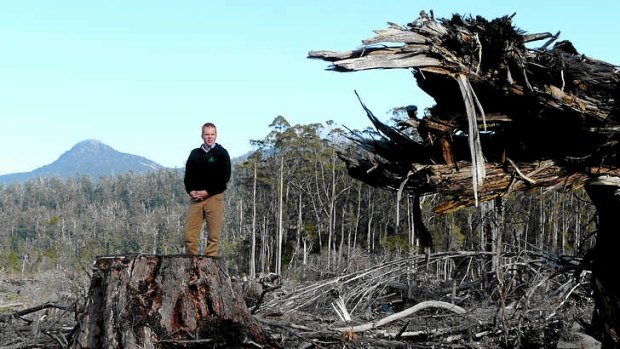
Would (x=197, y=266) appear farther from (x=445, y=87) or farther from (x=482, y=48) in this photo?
(x=482, y=48)

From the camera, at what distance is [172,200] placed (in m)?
127

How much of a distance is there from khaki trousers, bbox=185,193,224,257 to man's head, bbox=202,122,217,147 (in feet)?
1.89

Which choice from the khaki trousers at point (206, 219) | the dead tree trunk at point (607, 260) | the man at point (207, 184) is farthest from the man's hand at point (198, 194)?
the dead tree trunk at point (607, 260)

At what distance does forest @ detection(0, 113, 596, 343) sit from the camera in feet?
25.9

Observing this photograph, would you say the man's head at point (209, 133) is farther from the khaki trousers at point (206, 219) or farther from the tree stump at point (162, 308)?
the tree stump at point (162, 308)

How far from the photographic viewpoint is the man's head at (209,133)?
22.7ft

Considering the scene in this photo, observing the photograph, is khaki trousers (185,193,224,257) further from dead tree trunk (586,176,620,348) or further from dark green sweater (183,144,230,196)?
dead tree trunk (586,176,620,348)

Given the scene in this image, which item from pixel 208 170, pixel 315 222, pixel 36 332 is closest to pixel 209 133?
pixel 208 170

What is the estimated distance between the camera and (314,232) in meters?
51.3

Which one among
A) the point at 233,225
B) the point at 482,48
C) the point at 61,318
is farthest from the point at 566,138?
the point at 233,225

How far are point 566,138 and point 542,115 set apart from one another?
0.29 m

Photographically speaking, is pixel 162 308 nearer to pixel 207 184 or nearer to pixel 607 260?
pixel 207 184

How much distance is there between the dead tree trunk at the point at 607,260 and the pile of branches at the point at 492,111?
0.57 feet

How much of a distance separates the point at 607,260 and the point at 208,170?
154 inches
